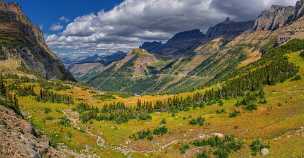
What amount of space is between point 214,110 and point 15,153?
152369mm

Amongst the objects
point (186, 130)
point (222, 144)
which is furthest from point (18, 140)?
point (186, 130)

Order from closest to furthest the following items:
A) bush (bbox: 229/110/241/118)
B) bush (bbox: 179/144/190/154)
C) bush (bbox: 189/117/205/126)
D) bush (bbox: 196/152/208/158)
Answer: bush (bbox: 196/152/208/158), bush (bbox: 179/144/190/154), bush (bbox: 189/117/205/126), bush (bbox: 229/110/241/118)

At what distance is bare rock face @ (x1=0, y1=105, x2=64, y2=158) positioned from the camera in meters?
50.1

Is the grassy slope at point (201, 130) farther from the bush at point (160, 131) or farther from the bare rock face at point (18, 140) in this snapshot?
the bare rock face at point (18, 140)

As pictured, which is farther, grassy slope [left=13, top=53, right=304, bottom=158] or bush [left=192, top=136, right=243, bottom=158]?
bush [left=192, top=136, right=243, bottom=158]

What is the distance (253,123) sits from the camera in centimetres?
15350

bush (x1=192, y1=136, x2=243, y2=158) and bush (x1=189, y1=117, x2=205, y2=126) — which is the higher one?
bush (x1=189, y1=117, x2=205, y2=126)

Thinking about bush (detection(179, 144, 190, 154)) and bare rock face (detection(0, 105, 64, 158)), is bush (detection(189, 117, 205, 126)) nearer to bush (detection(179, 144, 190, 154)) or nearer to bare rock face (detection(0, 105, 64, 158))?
bush (detection(179, 144, 190, 154))

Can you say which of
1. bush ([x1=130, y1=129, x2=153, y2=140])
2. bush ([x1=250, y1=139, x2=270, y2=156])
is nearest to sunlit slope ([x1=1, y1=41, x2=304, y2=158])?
bush ([x1=130, y1=129, x2=153, y2=140])

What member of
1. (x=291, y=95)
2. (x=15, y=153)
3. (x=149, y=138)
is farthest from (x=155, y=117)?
(x=15, y=153)

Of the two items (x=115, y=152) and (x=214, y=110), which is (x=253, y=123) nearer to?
(x=214, y=110)

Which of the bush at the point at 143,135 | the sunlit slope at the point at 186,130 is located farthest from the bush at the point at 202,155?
the bush at the point at 143,135

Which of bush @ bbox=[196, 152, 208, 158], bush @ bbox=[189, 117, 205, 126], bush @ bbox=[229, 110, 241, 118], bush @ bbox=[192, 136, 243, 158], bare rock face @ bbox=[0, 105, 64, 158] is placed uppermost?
bare rock face @ bbox=[0, 105, 64, 158]

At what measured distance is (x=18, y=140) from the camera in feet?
179
